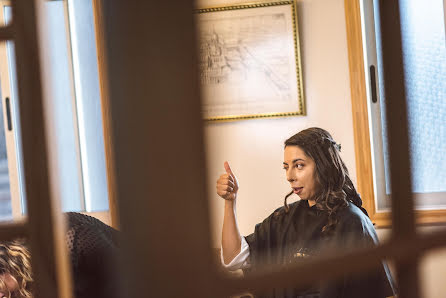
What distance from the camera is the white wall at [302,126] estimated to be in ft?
9.96

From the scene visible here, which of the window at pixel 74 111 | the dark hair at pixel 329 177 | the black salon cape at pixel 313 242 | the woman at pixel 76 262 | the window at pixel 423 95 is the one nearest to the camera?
the woman at pixel 76 262

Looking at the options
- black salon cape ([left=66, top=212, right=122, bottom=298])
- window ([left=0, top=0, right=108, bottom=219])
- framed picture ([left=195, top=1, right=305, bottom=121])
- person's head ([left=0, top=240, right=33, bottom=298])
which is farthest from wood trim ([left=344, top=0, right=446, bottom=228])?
person's head ([left=0, top=240, right=33, bottom=298])

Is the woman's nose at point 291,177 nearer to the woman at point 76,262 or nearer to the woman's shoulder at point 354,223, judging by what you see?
the woman's shoulder at point 354,223

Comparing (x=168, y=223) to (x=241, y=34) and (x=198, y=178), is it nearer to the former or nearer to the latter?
(x=198, y=178)

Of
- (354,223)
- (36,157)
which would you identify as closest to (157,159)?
(36,157)

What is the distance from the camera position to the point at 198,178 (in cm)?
17

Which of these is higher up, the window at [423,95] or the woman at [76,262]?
the window at [423,95]

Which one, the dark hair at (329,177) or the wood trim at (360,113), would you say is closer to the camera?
the dark hair at (329,177)

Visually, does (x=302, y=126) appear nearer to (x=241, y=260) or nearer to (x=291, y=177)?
(x=291, y=177)

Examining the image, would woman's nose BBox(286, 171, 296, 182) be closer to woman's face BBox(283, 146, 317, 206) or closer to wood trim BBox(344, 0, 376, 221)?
woman's face BBox(283, 146, 317, 206)

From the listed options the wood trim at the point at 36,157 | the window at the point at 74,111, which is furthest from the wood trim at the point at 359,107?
the wood trim at the point at 36,157

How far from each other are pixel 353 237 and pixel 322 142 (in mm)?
378

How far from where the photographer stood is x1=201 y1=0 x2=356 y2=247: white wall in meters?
3.04

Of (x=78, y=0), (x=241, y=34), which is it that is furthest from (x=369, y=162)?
(x=78, y=0)
